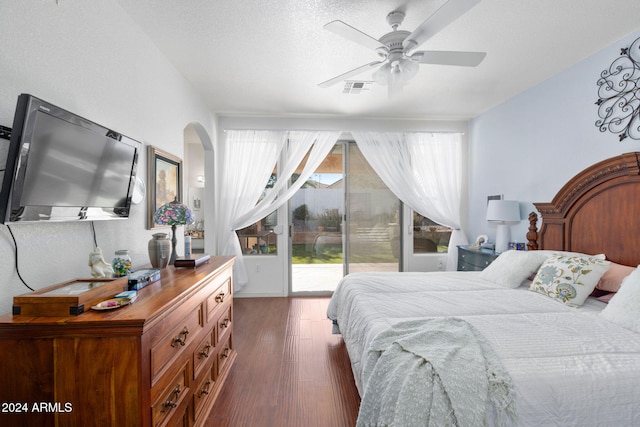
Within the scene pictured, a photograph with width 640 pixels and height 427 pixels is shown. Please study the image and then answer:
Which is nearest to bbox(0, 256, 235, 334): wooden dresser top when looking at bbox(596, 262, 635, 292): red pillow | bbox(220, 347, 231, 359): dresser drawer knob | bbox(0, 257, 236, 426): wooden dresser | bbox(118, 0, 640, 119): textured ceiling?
bbox(0, 257, 236, 426): wooden dresser

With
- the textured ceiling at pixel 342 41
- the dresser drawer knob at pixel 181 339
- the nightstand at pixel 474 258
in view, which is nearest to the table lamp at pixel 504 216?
the nightstand at pixel 474 258

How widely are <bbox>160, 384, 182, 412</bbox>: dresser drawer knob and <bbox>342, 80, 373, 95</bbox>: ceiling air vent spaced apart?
9.85 feet

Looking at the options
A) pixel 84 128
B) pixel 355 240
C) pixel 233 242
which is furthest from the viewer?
pixel 355 240

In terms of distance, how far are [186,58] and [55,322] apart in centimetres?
240

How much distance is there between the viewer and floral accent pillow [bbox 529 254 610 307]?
2.07m

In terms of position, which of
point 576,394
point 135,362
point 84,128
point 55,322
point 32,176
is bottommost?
point 576,394

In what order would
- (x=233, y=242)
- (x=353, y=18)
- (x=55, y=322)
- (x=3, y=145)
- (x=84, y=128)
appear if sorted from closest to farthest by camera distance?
1. (x=55, y=322)
2. (x=3, y=145)
3. (x=84, y=128)
4. (x=353, y=18)
5. (x=233, y=242)

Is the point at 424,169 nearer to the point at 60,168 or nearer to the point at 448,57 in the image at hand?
the point at 448,57

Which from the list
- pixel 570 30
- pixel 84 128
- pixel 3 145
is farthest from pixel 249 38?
pixel 570 30

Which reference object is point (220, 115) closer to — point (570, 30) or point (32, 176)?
point (32, 176)

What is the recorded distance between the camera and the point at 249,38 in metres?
2.31

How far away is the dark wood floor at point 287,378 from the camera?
74.1 inches

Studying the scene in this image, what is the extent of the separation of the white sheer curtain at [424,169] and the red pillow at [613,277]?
2232mm

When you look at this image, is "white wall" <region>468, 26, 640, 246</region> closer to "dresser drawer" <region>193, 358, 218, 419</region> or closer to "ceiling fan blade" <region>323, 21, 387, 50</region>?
"ceiling fan blade" <region>323, 21, 387, 50</region>
